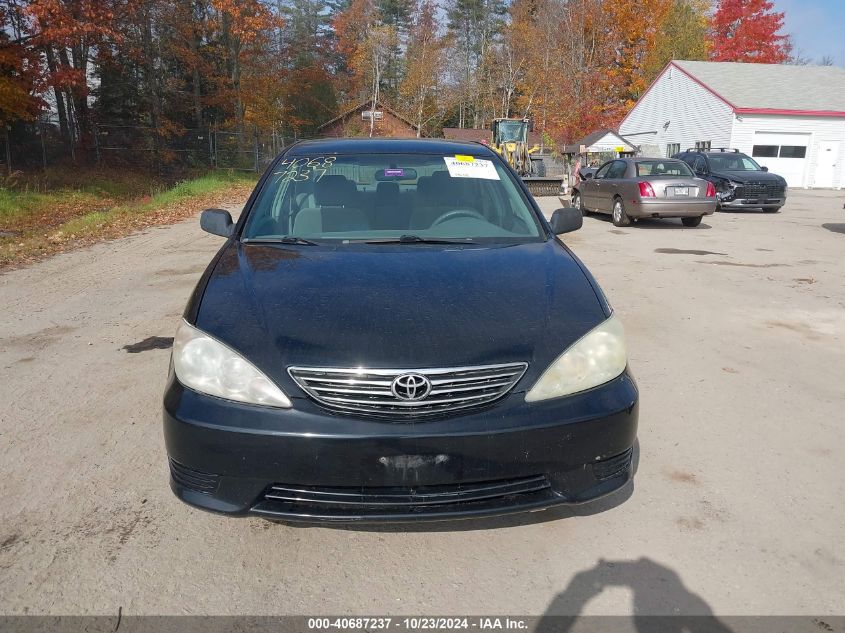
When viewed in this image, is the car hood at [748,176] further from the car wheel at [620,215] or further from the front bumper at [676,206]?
the car wheel at [620,215]

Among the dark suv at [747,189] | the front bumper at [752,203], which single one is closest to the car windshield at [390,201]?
the dark suv at [747,189]

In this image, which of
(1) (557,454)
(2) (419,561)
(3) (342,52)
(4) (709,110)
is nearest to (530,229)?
(1) (557,454)

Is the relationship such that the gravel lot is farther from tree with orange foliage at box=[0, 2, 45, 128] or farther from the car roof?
tree with orange foliage at box=[0, 2, 45, 128]

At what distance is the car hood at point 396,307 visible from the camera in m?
2.38

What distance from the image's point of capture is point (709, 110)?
32.2 m

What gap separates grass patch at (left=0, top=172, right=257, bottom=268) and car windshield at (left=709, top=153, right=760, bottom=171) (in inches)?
546

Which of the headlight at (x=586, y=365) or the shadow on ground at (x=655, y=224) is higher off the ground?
the headlight at (x=586, y=365)

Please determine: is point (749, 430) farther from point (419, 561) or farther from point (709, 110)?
point (709, 110)

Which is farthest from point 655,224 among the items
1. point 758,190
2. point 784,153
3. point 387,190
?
point 784,153

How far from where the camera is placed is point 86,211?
15.6m

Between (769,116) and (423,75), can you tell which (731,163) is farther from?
(423,75)

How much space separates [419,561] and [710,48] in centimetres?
5794

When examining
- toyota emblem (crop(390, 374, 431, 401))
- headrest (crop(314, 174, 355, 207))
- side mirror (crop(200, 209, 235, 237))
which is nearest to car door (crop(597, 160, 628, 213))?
headrest (crop(314, 174, 355, 207))

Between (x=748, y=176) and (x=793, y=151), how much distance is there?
17072 mm
